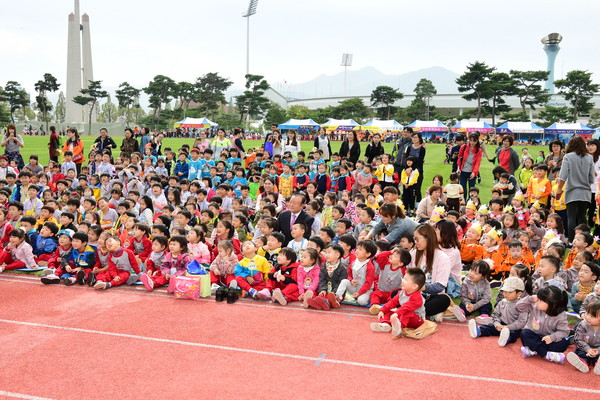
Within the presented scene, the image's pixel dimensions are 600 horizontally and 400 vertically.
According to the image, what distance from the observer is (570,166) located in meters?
8.34

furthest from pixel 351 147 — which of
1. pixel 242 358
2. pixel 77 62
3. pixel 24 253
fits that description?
pixel 77 62

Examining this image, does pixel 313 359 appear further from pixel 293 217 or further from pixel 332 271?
pixel 293 217

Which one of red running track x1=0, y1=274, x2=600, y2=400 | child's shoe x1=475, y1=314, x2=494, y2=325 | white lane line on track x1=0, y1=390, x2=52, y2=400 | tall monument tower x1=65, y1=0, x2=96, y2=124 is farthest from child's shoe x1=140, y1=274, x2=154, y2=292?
tall monument tower x1=65, y1=0, x2=96, y2=124

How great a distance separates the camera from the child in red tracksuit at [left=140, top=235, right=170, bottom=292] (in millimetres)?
7547

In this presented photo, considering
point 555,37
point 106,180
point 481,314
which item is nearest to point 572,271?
point 481,314

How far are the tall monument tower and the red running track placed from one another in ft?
227

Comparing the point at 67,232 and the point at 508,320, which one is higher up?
the point at 67,232

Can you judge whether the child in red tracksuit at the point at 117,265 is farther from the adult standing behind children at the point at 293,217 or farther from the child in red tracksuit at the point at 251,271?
the adult standing behind children at the point at 293,217

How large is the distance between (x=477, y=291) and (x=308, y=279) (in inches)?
92.0

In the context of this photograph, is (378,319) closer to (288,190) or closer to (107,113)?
(288,190)

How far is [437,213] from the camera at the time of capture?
10.1 metres

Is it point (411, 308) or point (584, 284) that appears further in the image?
point (584, 284)

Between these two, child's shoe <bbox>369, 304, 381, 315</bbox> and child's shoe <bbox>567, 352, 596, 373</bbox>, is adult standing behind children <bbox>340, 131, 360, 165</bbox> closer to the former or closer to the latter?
child's shoe <bbox>369, 304, 381, 315</bbox>

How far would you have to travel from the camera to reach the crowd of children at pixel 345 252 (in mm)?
5906
